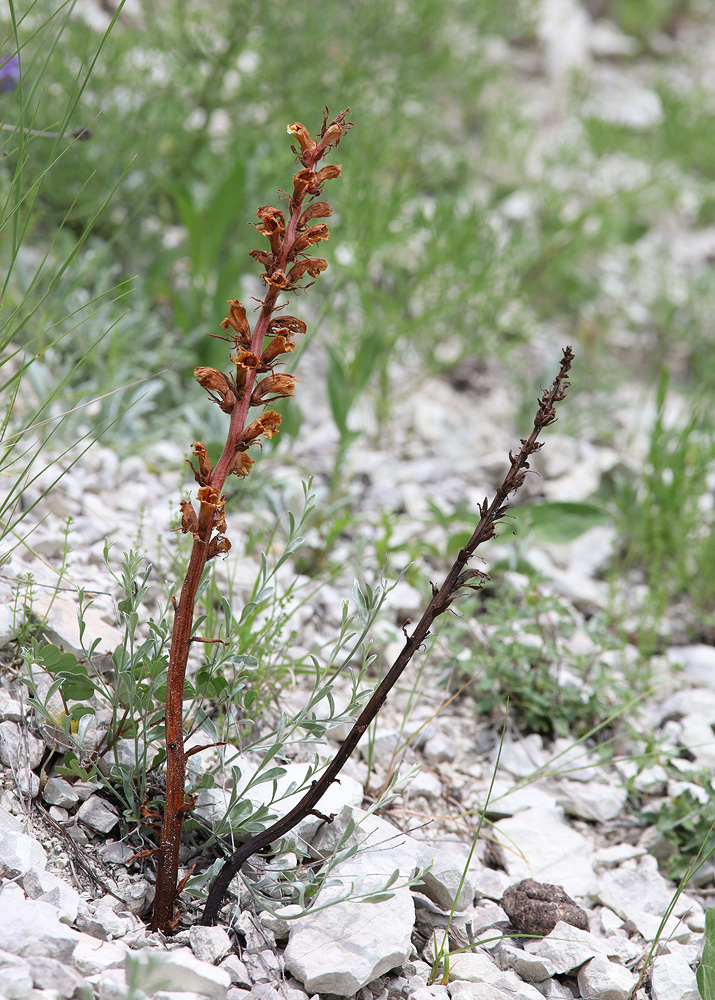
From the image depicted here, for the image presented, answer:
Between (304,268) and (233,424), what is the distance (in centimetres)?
27

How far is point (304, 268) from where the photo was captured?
1280 mm

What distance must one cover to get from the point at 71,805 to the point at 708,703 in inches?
65.9

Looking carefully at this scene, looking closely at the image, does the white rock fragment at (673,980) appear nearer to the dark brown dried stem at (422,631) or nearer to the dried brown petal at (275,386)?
the dark brown dried stem at (422,631)

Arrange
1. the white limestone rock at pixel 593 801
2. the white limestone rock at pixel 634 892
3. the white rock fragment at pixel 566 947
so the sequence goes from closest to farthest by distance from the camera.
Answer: the white rock fragment at pixel 566 947 → the white limestone rock at pixel 634 892 → the white limestone rock at pixel 593 801

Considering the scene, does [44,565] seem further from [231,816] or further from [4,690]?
[231,816]

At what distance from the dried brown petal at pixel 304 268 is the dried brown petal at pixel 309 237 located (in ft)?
0.07

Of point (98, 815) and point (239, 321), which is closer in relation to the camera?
point (239, 321)

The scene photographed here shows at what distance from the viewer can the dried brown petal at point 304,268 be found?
127 centimetres

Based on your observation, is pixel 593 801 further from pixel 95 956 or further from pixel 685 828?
pixel 95 956

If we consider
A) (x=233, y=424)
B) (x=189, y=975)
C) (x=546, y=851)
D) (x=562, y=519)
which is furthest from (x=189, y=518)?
(x=562, y=519)

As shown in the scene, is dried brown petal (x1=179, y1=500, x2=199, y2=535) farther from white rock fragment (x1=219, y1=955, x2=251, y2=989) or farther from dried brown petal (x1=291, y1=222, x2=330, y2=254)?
white rock fragment (x1=219, y1=955, x2=251, y2=989)

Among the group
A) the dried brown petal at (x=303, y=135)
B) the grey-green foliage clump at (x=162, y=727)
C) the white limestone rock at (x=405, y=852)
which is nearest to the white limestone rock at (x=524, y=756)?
the white limestone rock at (x=405, y=852)

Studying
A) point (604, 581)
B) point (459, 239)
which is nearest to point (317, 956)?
point (604, 581)

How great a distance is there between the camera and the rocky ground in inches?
50.2
